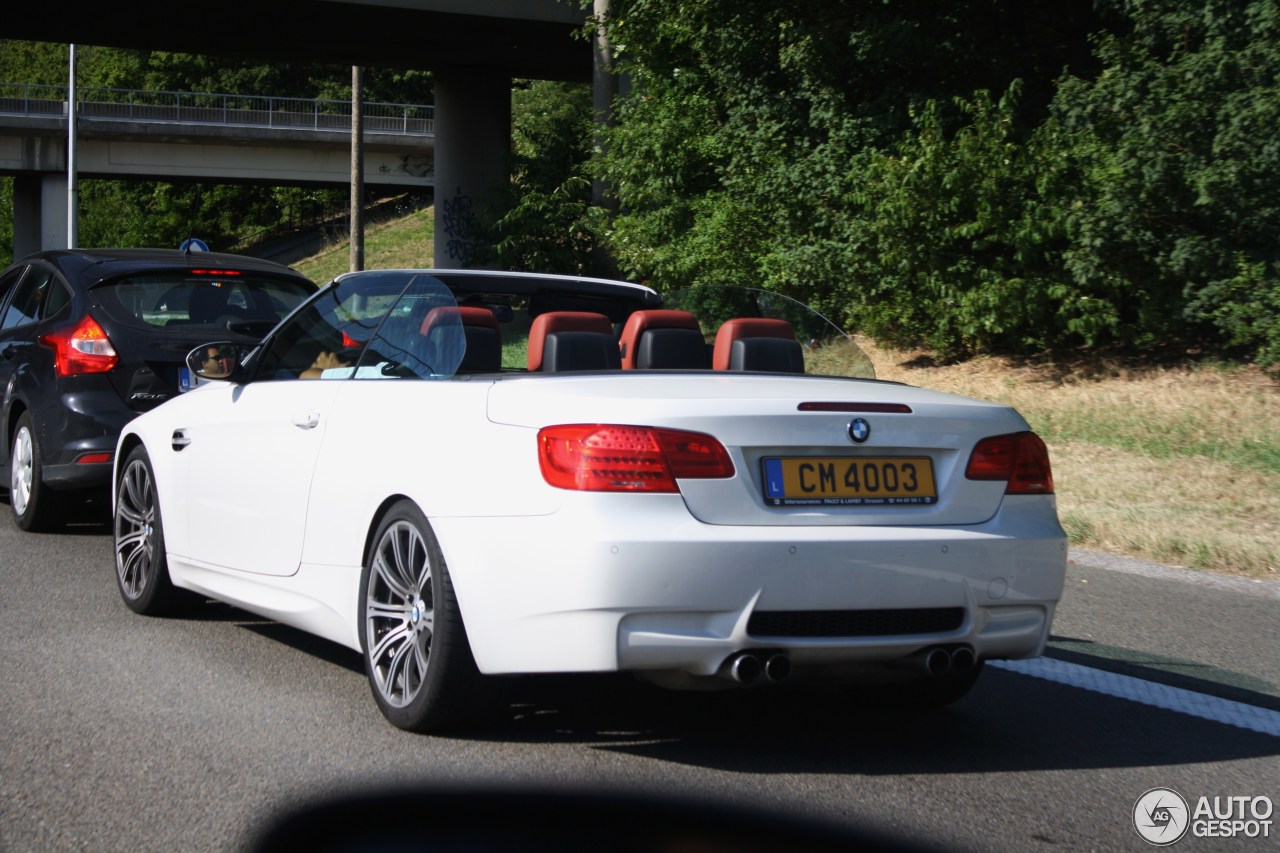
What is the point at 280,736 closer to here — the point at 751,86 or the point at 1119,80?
the point at 1119,80

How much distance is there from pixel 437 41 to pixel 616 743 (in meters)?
32.5

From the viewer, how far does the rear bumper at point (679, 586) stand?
4.41 meters

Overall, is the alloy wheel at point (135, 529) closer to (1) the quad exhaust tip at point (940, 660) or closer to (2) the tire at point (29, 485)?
(2) the tire at point (29, 485)

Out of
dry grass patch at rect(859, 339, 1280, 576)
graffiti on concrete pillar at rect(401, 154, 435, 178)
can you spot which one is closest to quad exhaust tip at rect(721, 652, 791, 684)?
dry grass patch at rect(859, 339, 1280, 576)

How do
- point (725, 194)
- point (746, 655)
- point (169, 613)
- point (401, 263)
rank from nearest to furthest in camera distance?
point (746, 655)
point (169, 613)
point (725, 194)
point (401, 263)

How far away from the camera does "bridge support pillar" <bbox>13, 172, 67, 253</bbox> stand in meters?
62.7

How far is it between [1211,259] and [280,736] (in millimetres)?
12300

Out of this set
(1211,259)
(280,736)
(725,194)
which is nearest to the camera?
(280,736)

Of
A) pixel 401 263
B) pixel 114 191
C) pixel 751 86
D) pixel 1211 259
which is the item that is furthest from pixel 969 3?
pixel 114 191

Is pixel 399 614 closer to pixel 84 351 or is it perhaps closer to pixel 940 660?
pixel 940 660

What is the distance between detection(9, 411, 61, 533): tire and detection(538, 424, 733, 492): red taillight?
5929 millimetres

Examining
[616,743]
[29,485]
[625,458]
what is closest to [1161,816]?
[616,743]

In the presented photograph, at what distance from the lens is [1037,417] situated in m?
15.7

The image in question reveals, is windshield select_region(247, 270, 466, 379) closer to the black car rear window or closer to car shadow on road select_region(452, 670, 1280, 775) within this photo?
Answer: car shadow on road select_region(452, 670, 1280, 775)
